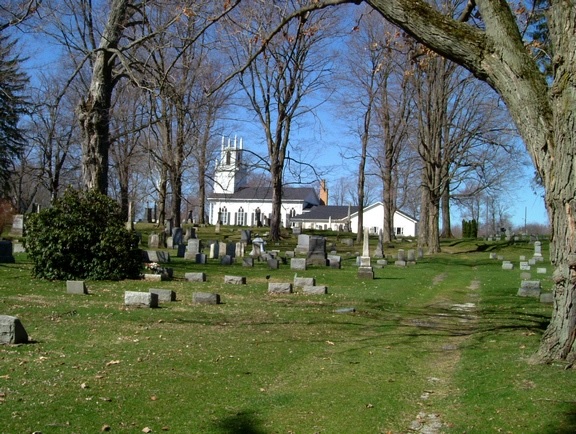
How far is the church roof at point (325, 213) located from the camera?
89.7m

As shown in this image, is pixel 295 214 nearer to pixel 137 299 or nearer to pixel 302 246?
pixel 302 246

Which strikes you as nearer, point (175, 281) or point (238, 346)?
point (238, 346)

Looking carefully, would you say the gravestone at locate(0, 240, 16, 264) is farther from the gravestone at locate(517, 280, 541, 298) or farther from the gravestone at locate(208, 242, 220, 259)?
the gravestone at locate(517, 280, 541, 298)

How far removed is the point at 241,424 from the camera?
6.27 metres

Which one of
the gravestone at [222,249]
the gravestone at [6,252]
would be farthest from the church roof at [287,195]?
the gravestone at [6,252]

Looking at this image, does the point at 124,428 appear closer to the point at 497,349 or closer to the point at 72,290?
the point at 497,349

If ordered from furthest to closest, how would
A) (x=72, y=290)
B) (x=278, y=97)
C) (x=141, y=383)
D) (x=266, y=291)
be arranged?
(x=278, y=97) < (x=266, y=291) < (x=72, y=290) < (x=141, y=383)

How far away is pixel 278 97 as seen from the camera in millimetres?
40094

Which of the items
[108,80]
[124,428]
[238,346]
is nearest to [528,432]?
[124,428]

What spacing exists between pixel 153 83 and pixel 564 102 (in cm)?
1151

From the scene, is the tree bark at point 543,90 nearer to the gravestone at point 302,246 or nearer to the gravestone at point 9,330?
the gravestone at point 9,330

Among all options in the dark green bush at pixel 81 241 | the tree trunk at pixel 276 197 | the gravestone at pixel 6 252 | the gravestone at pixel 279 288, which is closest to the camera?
the dark green bush at pixel 81 241

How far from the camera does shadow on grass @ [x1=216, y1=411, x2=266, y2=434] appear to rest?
6.06 meters

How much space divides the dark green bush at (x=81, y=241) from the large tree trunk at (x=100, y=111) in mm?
2066
